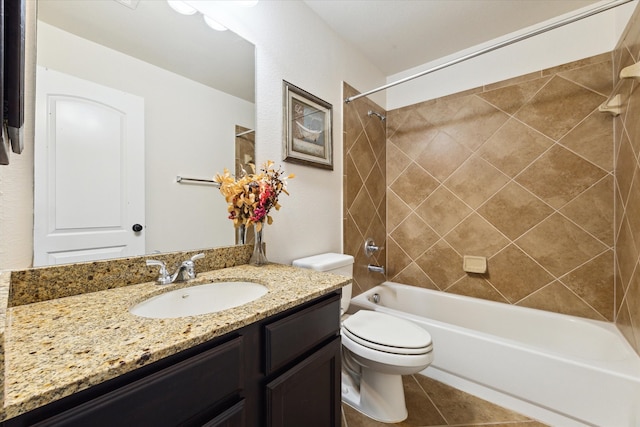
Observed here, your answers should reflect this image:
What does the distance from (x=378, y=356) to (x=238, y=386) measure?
0.82m

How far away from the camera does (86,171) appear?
0.89 meters

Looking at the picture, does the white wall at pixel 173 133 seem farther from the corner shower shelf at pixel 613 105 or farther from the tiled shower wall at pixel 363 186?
the corner shower shelf at pixel 613 105

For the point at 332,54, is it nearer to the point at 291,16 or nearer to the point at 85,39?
the point at 291,16

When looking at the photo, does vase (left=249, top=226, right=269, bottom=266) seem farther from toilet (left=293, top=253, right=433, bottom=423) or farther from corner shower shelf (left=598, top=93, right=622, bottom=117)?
corner shower shelf (left=598, top=93, right=622, bottom=117)

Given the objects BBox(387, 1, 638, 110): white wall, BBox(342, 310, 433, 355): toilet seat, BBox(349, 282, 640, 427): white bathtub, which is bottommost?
BBox(349, 282, 640, 427): white bathtub

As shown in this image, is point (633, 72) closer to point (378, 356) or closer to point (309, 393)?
point (378, 356)

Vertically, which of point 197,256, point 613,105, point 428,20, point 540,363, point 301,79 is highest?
point 428,20

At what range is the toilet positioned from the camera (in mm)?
1266

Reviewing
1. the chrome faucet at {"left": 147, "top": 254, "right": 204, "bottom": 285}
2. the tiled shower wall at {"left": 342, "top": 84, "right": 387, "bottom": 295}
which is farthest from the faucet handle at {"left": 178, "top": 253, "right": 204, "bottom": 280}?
the tiled shower wall at {"left": 342, "top": 84, "right": 387, "bottom": 295}

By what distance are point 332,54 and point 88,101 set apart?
1.56 m

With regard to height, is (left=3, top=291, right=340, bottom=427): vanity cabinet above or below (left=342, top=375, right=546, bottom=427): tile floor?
above

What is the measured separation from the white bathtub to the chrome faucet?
1.24 meters

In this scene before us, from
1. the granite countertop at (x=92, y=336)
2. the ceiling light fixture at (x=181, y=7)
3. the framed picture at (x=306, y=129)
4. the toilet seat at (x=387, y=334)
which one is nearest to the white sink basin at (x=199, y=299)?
the granite countertop at (x=92, y=336)

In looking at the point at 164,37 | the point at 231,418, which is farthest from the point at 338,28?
the point at 231,418
